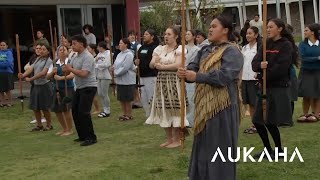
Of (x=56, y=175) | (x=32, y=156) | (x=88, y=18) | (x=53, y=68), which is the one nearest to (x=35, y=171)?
(x=56, y=175)

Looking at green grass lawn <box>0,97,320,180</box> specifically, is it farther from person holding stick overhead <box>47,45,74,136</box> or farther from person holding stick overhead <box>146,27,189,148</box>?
person holding stick overhead <box>146,27,189,148</box>

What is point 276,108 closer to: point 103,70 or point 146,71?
point 146,71

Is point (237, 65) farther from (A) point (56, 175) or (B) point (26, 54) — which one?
(B) point (26, 54)

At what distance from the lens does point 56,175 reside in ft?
20.1

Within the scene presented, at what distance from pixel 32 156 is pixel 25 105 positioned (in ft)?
18.6

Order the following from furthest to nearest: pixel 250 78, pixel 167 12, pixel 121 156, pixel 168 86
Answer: pixel 167 12
pixel 250 78
pixel 168 86
pixel 121 156

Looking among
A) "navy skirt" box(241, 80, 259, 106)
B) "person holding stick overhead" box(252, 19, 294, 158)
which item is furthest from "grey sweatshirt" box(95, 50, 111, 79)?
"person holding stick overhead" box(252, 19, 294, 158)

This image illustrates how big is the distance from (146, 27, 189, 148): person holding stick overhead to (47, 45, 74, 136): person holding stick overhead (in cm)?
176

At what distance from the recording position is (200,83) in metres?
4.57

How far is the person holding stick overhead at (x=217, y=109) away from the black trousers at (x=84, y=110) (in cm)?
323

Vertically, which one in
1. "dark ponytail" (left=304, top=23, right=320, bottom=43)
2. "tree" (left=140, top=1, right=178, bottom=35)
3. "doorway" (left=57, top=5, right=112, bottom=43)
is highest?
"tree" (left=140, top=1, right=178, bottom=35)

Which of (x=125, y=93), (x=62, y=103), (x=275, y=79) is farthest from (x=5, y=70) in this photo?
(x=275, y=79)

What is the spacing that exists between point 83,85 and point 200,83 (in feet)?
11.4

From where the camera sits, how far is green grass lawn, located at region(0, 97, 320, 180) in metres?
5.92
